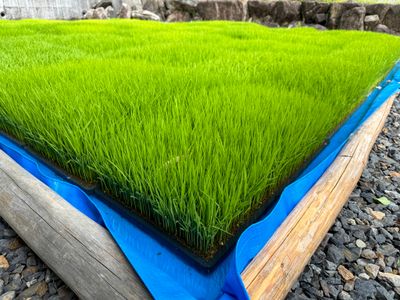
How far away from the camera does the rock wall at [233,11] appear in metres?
6.16

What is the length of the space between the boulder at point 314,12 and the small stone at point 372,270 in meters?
6.97

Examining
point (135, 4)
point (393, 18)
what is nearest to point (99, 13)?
point (135, 4)

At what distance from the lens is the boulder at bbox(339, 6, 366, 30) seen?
6129 mm

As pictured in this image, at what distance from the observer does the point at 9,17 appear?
24.3 ft

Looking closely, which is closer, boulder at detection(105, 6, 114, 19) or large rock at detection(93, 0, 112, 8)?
boulder at detection(105, 6, 114, 19)

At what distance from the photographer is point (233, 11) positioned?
7.36 m

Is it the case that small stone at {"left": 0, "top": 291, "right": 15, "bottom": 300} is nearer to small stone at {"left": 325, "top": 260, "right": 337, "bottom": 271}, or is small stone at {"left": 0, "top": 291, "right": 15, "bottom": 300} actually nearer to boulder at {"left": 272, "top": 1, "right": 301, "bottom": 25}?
small stone at {"left": 325, "top": 260, "right": 337, "bottom": 271}

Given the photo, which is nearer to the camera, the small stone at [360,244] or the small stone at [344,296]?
the small stone at [344,296]

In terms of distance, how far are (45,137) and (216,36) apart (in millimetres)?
2969

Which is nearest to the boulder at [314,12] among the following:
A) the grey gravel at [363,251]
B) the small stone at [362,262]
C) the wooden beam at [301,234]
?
the grey gravel at [363,251]

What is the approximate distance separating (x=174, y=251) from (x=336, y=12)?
7139 millimetres

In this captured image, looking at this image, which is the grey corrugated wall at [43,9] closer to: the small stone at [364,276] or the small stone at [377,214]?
the small stone at [377,214]

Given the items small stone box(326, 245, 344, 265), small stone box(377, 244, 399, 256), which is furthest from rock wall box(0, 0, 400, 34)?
small stone box(326, 245, 344, 265)

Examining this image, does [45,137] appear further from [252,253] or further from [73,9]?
[73,9]
